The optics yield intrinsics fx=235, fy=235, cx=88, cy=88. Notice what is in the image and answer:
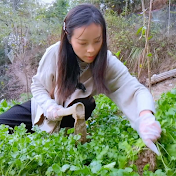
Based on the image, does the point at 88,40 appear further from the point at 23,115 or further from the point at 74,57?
the point at 23,115

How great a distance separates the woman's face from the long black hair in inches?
1.1

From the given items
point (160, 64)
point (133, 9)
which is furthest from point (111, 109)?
point (133, 9)

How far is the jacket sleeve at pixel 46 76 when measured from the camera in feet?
4.42

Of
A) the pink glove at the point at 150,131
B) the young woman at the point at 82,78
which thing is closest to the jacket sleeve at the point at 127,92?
the young woman at the point at 82,78

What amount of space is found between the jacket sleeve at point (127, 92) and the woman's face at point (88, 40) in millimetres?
211

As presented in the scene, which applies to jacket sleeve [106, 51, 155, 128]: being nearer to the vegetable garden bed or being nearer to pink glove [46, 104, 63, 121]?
the vegetable garden bed

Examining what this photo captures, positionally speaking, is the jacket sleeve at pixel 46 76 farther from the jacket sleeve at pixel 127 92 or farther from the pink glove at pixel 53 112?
the jacket sleeve at pixel 127 92

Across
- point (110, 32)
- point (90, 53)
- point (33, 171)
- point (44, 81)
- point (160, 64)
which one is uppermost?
point (90, 53)

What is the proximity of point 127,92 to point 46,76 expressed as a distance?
48 cm

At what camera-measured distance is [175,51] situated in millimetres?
4570

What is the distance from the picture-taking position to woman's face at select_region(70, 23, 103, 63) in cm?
106

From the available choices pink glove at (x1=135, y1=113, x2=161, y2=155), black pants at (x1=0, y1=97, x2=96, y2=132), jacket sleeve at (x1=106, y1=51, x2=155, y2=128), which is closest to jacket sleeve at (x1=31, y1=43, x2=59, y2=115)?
black pants at (x1=0, y1=97, x2=96, y2=132)

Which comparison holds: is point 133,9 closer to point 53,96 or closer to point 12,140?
point 53,96

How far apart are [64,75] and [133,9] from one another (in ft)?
17.6
